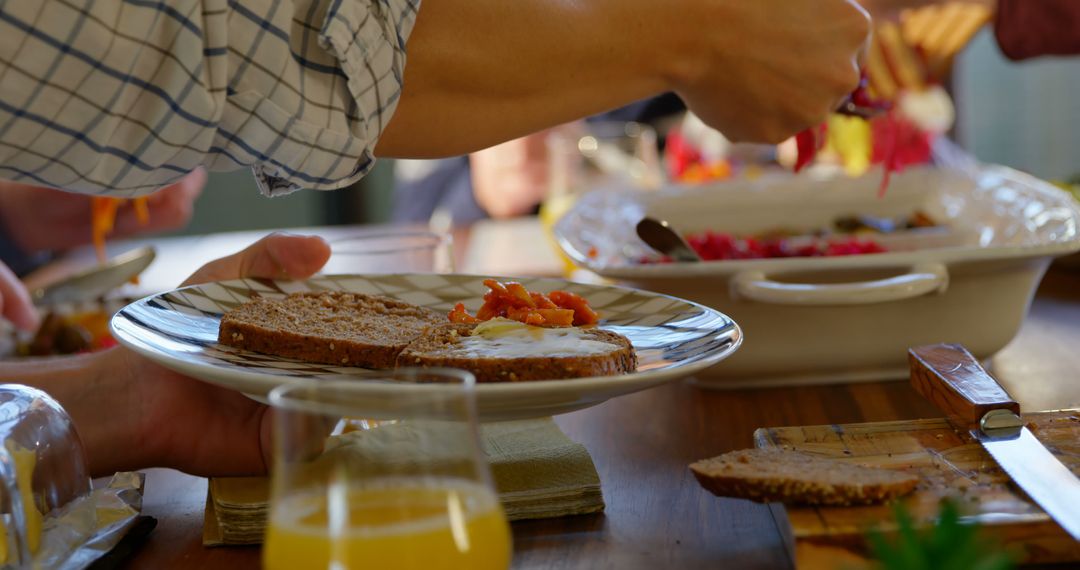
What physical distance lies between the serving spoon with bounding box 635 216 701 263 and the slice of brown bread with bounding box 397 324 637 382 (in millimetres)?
375

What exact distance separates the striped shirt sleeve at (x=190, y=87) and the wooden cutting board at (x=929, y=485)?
42 cm

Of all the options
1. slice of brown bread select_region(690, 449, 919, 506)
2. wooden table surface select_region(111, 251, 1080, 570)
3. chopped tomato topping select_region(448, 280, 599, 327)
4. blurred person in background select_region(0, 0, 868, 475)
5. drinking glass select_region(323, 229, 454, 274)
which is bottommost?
wooden table surface select_region(111, 251, 1080, 570)

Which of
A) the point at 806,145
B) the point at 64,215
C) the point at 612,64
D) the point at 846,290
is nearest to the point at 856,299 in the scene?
the point at 846,290

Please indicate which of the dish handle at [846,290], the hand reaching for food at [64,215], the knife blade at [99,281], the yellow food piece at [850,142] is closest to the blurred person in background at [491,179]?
the yellow food piece at [850,142]

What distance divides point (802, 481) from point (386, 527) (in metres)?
0.29

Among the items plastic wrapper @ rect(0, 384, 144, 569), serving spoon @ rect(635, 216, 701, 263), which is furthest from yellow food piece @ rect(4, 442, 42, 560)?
serving spoon @ rect(635, 216, 701, 263)

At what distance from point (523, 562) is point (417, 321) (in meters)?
0.32

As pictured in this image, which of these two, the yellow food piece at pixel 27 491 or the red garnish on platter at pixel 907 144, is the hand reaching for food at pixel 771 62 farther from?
the red garnish on platter at pixel 907 144

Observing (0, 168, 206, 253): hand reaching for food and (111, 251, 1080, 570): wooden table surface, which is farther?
(0, 168, 206, 253): hand reaching for food

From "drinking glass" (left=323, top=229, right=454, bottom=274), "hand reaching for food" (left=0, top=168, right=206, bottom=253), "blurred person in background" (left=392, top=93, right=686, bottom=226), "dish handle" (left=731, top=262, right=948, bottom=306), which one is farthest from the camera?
"blurred person in background" (left=392, top=93, right=686, bottom=226)

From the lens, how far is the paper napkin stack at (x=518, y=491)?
811 millimetres

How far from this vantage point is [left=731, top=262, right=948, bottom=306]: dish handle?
1.06 metres

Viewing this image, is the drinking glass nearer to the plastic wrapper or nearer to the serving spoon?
the serving spoon

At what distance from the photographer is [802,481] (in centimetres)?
71
